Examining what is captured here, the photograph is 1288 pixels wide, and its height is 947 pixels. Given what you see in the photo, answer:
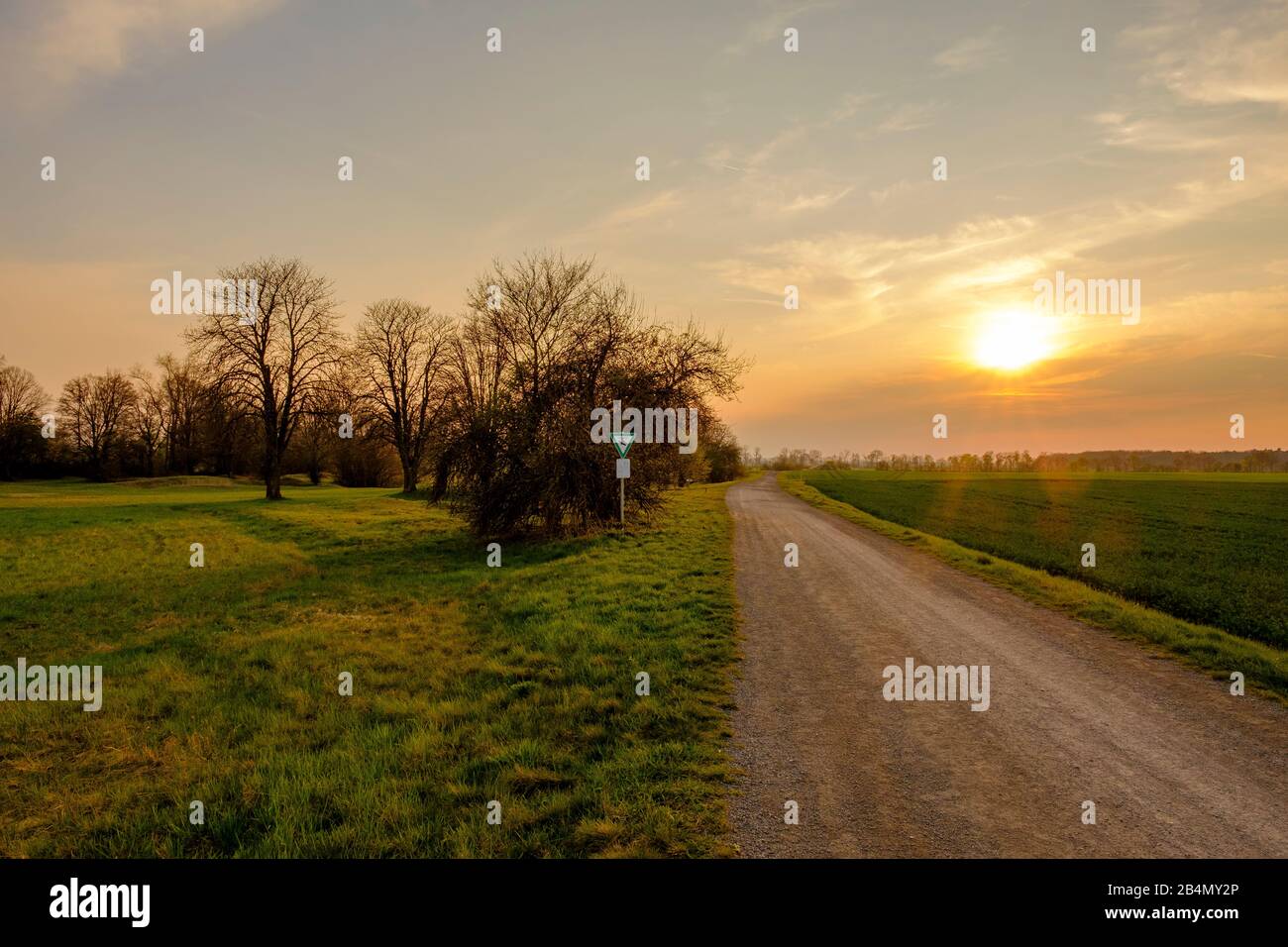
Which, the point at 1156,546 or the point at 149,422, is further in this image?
the point at 149,422

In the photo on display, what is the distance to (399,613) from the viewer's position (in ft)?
37.2

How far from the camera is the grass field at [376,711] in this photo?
4387mm

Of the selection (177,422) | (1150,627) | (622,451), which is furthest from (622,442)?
(177,422)

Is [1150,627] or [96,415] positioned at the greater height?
[96,415]

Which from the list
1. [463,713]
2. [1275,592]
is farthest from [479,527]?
[1275,592]

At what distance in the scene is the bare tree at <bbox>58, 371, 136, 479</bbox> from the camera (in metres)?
63.7

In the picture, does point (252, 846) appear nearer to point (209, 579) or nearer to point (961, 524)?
point (209, 579)

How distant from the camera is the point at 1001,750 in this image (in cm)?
547

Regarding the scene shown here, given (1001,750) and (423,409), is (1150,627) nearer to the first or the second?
(1001,750)

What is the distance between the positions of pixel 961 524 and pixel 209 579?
28.2 m

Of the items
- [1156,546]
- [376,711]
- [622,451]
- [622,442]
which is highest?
[622,442]

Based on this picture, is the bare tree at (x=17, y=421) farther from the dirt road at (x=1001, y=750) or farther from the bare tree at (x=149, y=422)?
the dirt road at (x=1001, y=750)

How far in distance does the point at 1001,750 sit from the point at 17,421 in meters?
86.0

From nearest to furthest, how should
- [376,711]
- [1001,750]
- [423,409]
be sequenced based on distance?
[1001,750] < [376,711] < [423,409]
